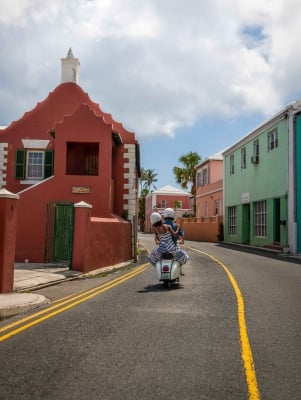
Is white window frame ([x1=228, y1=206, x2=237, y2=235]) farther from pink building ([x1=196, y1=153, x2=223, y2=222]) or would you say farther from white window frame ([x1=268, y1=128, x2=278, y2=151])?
white window frame ([x1=268, y1=128, x2=278, y2=151])

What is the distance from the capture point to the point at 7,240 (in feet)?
31.3

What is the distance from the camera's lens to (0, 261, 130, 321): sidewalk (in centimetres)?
769

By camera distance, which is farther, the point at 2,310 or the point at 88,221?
the point at 88,221

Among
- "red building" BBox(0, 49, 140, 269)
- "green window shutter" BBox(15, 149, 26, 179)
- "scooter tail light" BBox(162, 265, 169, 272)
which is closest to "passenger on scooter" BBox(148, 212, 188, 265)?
"scooter tail light" BBox(162, 265, 169, 272)

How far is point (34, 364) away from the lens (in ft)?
14.9

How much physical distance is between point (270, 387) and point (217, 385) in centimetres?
49

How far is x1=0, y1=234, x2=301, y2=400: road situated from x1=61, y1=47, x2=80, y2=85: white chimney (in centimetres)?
1595

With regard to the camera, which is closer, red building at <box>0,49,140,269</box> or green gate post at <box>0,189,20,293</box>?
green gate post at <box>0,189,20,293</box>

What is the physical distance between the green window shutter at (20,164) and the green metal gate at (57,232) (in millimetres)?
3731

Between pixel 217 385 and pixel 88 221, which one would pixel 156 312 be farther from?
pixel 88 221

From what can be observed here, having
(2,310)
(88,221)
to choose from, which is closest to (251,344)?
(2,310)

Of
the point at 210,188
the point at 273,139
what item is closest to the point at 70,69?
the point at 273,139

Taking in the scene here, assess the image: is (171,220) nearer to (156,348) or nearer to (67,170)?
(156,348)

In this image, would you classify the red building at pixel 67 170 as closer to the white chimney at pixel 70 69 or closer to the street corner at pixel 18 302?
the white chimney at pixel 70 69
